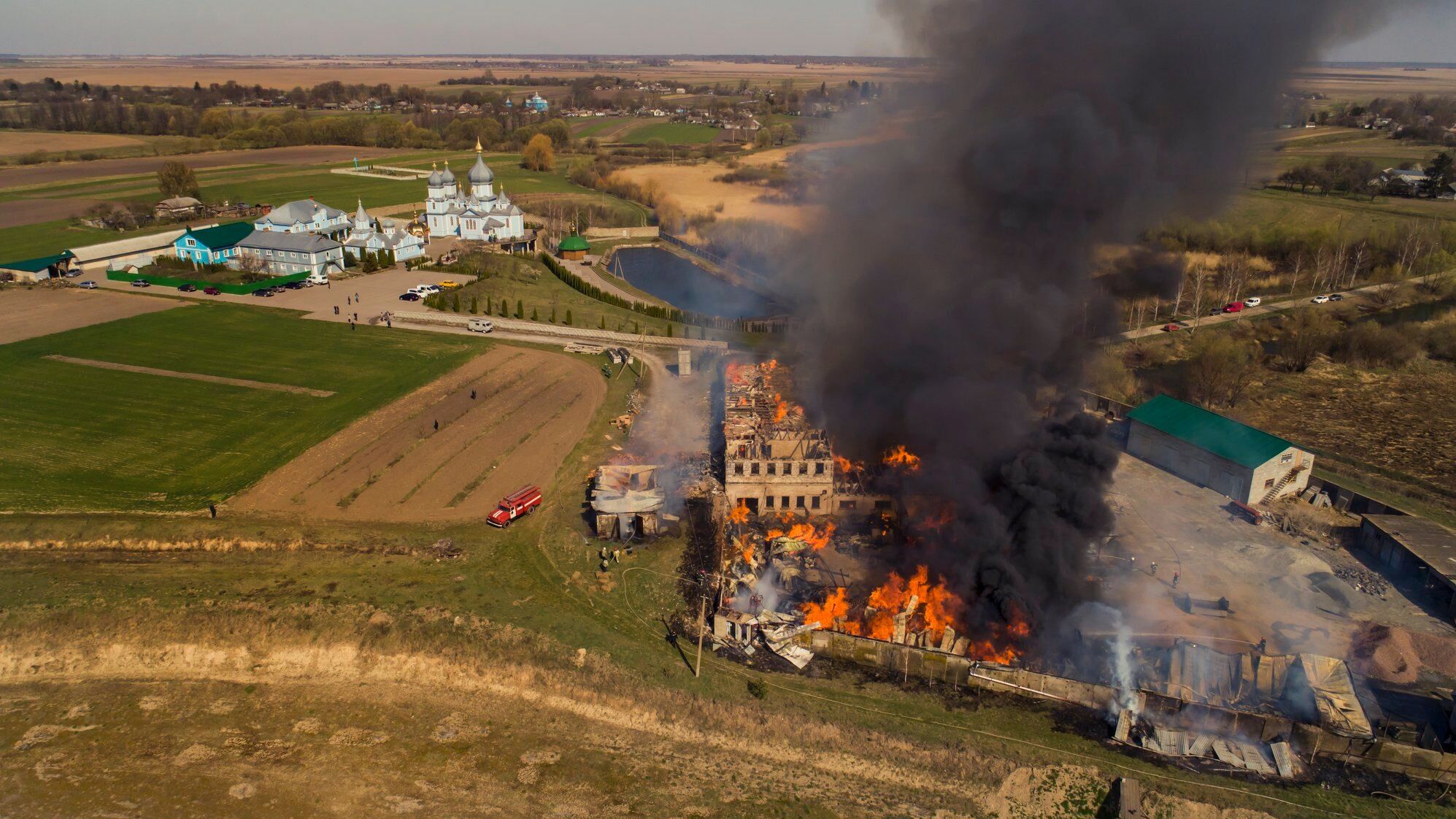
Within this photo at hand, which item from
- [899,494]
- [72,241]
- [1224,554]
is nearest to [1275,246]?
[1224,554]

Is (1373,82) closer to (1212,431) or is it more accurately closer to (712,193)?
(712,193)

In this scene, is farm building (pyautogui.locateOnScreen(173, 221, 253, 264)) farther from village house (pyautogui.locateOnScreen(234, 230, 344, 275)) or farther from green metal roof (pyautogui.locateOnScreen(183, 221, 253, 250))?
village house (pyautogui.locateOnScreen(234, 230, 344, 275))

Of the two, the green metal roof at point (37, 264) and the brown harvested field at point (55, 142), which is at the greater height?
the brown harvested field at point (55, 142)

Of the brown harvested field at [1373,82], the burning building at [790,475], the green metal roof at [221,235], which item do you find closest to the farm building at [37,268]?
the green metal roof at [221,235]

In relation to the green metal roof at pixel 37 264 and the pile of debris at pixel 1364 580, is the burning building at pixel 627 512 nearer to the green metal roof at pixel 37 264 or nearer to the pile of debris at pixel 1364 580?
the pile of debris at pixel 1364 580

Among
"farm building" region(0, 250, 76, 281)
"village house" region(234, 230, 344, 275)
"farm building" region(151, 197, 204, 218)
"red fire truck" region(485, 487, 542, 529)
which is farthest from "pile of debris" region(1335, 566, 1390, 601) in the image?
"farm building" region(151, 197, 204, 218)

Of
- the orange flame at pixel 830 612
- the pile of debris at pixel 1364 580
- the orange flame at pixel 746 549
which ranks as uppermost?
the pile of debris at pixel 1364 580
